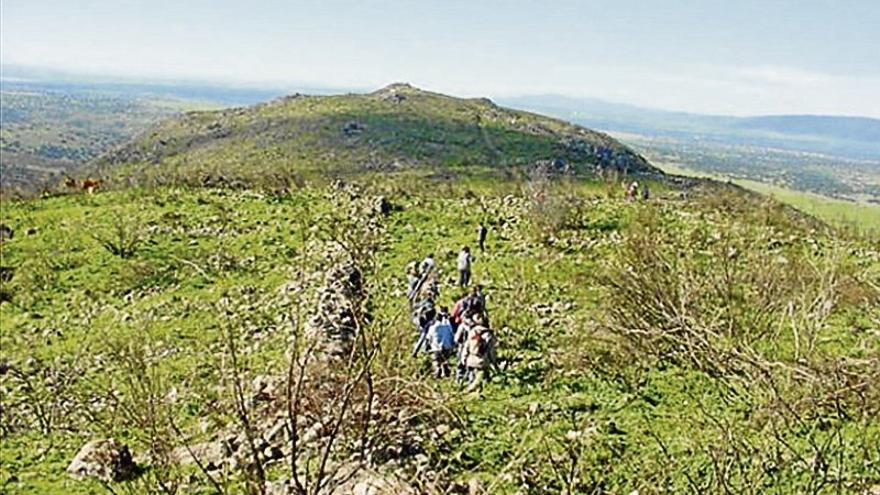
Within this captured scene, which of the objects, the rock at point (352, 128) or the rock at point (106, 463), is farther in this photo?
the rock at point (352, 128)

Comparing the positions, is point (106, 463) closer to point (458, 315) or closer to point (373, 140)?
point (458, 315)

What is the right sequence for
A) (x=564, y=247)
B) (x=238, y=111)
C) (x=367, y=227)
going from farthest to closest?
(x=238, y=111), (x=564, y=247), (x=367, y=227)

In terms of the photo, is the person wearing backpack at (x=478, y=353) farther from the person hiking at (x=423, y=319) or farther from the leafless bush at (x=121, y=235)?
the leafless bush at (x=121, y=235)

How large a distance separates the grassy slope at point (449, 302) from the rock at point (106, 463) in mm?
238

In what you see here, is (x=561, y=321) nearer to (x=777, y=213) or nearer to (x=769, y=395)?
(x=769, y=395)

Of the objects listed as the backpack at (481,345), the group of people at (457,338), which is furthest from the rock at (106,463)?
the backpack at (481,345)

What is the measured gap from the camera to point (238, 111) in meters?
169

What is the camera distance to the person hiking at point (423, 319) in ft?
50.6

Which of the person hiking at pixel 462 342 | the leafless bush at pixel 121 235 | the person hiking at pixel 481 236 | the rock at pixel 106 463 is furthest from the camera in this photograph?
the leafless bush at pixel 121 235

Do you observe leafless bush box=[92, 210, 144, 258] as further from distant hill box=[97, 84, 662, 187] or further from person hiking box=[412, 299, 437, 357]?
distant hill box=[97, 84, 662, 187]

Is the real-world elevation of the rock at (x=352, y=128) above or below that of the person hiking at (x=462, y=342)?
below

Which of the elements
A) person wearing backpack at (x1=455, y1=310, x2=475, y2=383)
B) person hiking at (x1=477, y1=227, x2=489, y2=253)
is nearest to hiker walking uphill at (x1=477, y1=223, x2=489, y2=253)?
person hiking at (x1=477, y1=227, x2=489, y2=253)

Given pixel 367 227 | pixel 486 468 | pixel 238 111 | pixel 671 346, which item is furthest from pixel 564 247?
pixel 238 111

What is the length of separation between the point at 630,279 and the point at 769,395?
6.28 m
